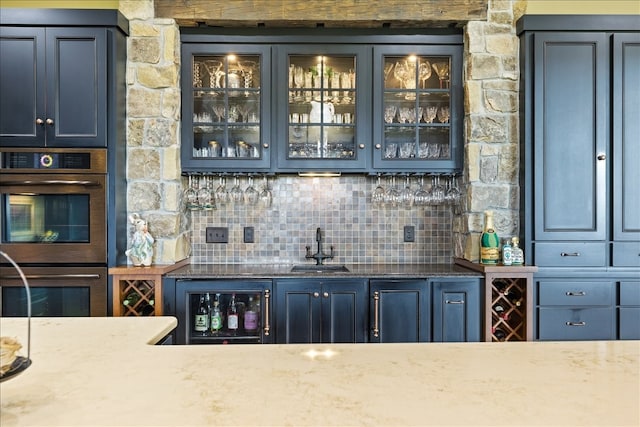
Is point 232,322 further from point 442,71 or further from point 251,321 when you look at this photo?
point 442,71

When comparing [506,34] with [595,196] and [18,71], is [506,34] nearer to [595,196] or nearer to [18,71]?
[595,196]

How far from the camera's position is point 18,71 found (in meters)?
2.61

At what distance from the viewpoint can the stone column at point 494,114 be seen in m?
2.84

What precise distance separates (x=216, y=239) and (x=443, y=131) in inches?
67.6

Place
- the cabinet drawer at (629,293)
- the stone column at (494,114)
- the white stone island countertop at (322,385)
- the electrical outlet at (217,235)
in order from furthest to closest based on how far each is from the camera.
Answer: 1. the electrical outlet at (217,235)
2. the stone column at (494,114)
3. the cabinet drawer at (629,293)
4. the white stone island countertop at (322,385)

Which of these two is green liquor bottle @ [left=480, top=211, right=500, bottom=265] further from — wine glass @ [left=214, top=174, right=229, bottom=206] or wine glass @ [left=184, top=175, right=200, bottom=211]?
wine glass @ [left=184, top=175, right=200, bottom=211]

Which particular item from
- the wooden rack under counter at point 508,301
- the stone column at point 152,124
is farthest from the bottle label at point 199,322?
the wooden rack under counter at point 508,301

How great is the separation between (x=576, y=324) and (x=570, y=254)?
0.41 m

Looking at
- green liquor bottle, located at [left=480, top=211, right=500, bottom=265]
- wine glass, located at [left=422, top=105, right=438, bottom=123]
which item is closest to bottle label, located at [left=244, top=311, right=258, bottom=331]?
green liquor bottle, located at [left=480, top=211, right=500, bottom=265]

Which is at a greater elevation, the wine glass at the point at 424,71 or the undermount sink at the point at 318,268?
the wine glass at the point at 424,71

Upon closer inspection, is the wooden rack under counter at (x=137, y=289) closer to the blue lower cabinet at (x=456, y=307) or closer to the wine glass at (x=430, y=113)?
the blue lower cabinet at (x=456, y=307)

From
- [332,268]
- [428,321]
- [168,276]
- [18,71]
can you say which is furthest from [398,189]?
[18,71]

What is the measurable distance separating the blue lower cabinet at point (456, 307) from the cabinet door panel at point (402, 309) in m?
0.07

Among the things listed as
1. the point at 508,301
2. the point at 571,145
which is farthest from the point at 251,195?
the point at 571,145
